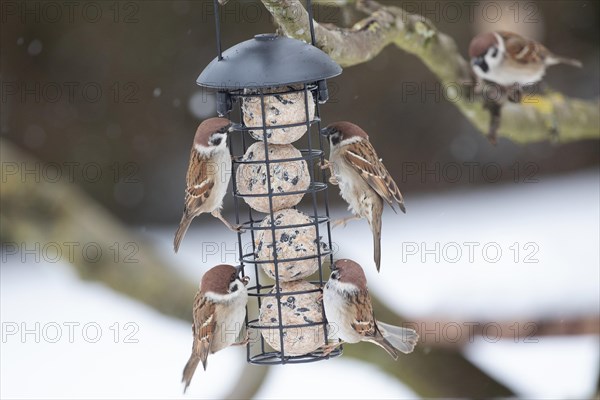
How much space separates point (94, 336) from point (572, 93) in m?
5.24

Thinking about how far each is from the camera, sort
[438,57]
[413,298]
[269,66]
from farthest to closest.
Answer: [413,298] < [438,57] < [269,66]

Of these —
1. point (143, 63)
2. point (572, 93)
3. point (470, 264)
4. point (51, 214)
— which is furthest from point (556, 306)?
point (143, 63)

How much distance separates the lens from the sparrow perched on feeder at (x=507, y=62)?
4258 millimetres

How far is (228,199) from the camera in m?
8.07

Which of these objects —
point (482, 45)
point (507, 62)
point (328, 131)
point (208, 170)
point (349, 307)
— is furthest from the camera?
point (482, 45)

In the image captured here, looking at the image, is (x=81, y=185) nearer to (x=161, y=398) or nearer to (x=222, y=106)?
(x=161, y=398)

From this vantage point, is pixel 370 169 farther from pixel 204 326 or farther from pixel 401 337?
pixel 204 326

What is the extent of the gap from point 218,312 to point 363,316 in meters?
0.52

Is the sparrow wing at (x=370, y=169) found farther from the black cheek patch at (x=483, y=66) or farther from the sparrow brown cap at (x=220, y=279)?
the black cheek patch at (x=483, y=66)

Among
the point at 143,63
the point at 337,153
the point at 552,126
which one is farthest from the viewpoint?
the point at 143,63

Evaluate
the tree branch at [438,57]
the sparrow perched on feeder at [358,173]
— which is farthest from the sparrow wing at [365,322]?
the tree branch at [438,57]

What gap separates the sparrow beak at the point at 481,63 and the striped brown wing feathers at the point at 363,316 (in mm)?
1687

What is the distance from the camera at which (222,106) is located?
2.93m

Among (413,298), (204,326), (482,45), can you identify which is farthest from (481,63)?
(413,298)
